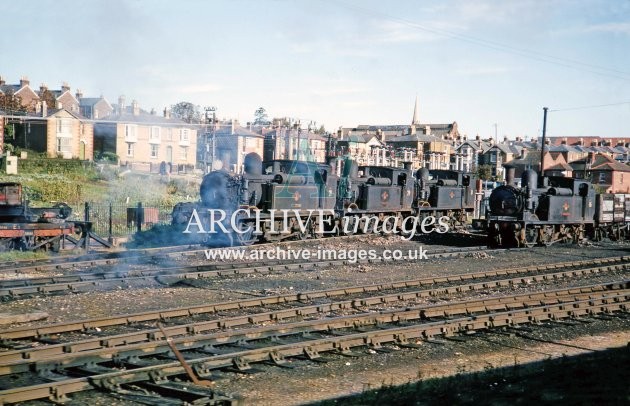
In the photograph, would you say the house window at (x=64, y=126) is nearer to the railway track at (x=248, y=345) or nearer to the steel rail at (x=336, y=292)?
the steel rail at (x=336, y=292)

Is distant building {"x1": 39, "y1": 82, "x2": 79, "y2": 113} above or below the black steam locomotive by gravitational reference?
above

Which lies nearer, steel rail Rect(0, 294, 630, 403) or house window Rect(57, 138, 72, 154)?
steel rail Rect(0, 294, 630, 403)

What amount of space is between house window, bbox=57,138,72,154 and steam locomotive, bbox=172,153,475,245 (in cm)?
3100

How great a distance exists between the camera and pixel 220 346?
9.79m

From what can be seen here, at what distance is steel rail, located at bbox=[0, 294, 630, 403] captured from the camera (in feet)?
24.6

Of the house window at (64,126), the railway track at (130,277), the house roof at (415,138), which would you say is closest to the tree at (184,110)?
the house window at (64,126)

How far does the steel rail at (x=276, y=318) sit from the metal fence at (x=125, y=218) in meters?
14.2

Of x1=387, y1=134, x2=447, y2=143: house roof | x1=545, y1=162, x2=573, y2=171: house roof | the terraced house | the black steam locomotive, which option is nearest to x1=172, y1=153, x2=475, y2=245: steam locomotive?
the black steam locomotive

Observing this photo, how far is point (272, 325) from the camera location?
11352 millimetres

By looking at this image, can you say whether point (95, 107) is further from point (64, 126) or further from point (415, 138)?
point (415, 138)

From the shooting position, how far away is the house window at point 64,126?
53781mm

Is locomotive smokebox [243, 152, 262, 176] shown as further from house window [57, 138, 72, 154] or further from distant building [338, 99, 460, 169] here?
distant building [338, 99, 460, 169]

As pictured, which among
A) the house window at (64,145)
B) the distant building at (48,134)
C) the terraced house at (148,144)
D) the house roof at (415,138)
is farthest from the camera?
the house roof at (415,138)

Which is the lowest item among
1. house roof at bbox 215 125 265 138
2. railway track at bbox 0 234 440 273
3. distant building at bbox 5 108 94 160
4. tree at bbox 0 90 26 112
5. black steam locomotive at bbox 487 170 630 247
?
railway track at bbox 0 234 440 273
